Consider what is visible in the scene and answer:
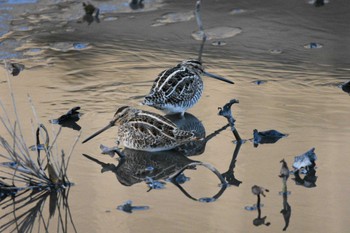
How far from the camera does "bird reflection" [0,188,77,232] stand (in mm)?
6148

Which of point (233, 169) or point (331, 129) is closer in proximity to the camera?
point (233, 169)

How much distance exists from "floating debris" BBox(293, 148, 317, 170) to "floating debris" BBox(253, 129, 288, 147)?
0.60 metres

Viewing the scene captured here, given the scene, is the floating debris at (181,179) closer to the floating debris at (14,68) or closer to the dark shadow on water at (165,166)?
the dark shadow on water at (165,166)

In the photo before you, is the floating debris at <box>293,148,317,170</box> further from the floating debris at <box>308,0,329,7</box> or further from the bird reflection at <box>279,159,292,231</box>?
the floating debris at <box>308,0,329,7</box>

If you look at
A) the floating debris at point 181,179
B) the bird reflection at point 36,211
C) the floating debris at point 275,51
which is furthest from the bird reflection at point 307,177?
the floating debris at point 275,51

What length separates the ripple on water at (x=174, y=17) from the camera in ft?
36.9

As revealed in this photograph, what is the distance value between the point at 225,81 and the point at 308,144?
182 cm

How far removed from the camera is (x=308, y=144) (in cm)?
741

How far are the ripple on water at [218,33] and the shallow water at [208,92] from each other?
9 cm

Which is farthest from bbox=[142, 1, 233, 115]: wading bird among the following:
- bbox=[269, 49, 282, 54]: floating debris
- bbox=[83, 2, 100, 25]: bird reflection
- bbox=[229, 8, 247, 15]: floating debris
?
bbox=[83, 2, 100, 25]: bird reflection

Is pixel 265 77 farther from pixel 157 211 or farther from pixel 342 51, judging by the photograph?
pixel 157 211

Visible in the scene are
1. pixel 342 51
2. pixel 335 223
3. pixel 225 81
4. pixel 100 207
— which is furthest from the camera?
pixel 342 51

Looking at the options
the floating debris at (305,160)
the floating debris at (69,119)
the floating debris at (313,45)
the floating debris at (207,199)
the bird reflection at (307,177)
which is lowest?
the floating debris at (313,45)

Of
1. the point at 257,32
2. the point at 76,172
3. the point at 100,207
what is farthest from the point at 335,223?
the point at 257,32
